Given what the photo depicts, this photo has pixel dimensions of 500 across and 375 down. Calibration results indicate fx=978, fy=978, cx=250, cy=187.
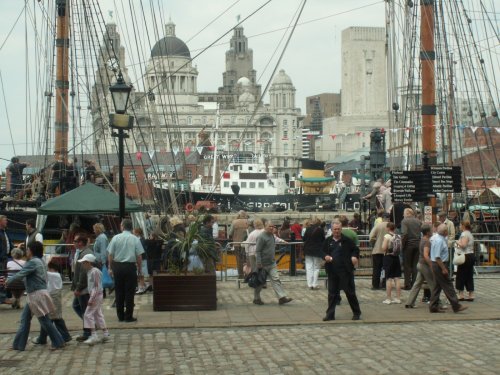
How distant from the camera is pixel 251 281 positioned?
17.0m

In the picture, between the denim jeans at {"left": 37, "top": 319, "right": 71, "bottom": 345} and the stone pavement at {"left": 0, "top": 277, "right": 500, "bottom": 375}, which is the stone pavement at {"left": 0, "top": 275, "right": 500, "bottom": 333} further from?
the denim jeans at {"left": 37, "top": 319, "right": 71, "bottom": 345}

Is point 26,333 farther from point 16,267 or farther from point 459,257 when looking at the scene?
point 459,257

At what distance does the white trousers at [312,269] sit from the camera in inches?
757

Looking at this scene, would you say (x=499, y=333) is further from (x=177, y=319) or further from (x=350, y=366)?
(x=177, y=319)

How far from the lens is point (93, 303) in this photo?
12766 millimetres

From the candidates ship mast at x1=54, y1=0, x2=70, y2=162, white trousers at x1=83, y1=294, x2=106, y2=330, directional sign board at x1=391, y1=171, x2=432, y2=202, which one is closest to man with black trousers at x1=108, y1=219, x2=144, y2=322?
white trousers at x1=83, y1=294, x2=106, y2=330

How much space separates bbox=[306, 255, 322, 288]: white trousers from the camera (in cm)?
1922

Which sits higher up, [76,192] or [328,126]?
[328,126]

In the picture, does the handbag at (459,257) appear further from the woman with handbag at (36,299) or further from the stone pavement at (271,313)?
the woman with handbag at (36,299)

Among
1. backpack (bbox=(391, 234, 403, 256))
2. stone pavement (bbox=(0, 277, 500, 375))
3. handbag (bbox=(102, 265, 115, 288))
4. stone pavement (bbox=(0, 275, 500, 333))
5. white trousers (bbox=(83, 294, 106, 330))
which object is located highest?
backpack (bbox=(391, 234, 403, 256))

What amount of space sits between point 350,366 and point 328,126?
533ft

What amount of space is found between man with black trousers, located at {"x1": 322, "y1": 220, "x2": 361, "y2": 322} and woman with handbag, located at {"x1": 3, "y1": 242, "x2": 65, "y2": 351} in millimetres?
4377

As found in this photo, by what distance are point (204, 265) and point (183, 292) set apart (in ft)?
2.05

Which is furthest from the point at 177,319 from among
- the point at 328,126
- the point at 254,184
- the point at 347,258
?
the point at 328,126
